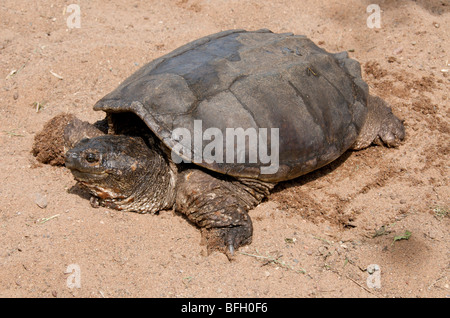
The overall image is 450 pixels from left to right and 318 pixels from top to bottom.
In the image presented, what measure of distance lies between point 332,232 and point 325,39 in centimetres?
369

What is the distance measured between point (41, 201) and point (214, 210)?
1528mm

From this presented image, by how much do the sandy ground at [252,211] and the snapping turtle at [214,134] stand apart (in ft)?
0.81

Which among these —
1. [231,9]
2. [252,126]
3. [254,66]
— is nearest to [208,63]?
[254,66]

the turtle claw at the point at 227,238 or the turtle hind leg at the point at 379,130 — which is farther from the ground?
the turtle hind leg at the point at 379,130

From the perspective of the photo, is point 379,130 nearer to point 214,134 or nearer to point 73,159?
point 214,134

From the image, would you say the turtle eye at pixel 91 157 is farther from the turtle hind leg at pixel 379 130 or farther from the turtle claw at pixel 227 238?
the turtle hind leg at pixel 379 130

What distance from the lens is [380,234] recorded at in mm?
3846

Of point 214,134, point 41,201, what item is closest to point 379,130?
point 214,134

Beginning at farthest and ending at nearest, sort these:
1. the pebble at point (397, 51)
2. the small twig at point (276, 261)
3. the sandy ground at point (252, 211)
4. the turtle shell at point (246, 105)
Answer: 1. the pebble at point (397, 51)
2. the turtle shell at point (246, 105)
3. the small twig at point (276, 261)
4. the sandy ground at point (252, 211)

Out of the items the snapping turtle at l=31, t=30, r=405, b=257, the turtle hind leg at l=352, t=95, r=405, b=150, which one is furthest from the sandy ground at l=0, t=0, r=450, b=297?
the snapping turtle at l=31, t=30, r=405, b=257

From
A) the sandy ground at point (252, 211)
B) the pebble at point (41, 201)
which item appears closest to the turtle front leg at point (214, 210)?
the sandy ground at point (252, 211)

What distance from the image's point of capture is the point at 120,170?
3670mm

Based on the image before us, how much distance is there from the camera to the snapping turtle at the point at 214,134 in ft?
12.3
